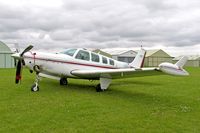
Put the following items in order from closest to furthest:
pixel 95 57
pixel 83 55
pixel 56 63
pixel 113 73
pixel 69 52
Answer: pixel 113 73 < pixel 56 63 < pixel 69 52 < pixel 83 55 < pixel 95 57

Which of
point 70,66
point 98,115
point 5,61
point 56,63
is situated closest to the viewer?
point 98,115

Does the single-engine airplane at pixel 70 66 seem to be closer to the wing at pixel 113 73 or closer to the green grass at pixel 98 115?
the wing at pixel 113 73

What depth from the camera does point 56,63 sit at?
1337 centimetres

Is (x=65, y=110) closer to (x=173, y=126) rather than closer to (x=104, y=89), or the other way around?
(x=173, y=126)

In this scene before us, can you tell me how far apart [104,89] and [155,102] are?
12.1ft

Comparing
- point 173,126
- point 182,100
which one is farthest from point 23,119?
point 182,100

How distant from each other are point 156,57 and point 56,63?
84.5 m

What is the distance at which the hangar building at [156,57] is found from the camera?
91.2 metres

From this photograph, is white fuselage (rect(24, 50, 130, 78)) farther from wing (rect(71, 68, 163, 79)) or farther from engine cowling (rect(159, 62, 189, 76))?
engine cowling (rect(159, 62, 189, 76))

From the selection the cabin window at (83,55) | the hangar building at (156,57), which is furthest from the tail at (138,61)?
the hangar building at (156,57)

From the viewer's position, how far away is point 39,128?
6203 mm

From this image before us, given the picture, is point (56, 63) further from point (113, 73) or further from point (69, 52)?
point (113, 73)

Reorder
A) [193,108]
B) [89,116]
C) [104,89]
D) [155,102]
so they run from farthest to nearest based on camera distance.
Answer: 1. [104,89]
2. [155,102]
3. [193,108]
4. [89,116]

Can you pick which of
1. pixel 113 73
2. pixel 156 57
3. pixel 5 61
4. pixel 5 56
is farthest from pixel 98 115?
pixel 156 57
